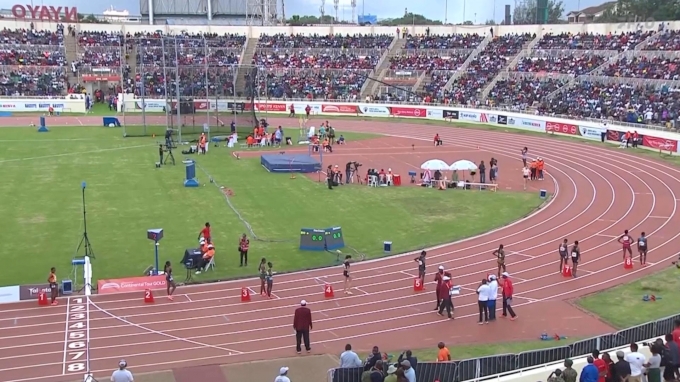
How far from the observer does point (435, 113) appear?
69.9 m

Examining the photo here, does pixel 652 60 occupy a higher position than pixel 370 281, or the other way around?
pixel 652 60

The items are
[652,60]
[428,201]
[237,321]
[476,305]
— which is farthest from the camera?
[652,60]

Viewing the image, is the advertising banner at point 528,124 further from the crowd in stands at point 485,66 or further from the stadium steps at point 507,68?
the stadium steps at point 507,68

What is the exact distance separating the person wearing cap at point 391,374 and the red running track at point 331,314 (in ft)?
17.0

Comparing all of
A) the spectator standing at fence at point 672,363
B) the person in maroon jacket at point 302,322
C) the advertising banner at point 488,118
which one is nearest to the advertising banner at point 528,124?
the advertising banner at point 488,118

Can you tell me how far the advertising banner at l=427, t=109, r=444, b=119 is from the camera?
69.4 metres

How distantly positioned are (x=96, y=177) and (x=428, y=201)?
17.6 m

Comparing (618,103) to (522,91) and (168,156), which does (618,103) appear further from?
(168,156)

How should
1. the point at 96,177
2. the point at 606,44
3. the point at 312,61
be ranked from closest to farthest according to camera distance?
the point at 96,177 → the point at 606,44 → the point at 312,61

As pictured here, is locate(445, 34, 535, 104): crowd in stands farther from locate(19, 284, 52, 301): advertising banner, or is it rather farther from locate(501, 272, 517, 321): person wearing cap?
locate(19, 284, 52, 301): advertising banner

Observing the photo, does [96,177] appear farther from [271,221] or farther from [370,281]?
[370,281]

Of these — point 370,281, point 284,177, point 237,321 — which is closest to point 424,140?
point 284,177

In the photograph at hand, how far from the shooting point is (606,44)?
240ft

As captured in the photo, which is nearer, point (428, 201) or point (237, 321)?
point (237, 321)
